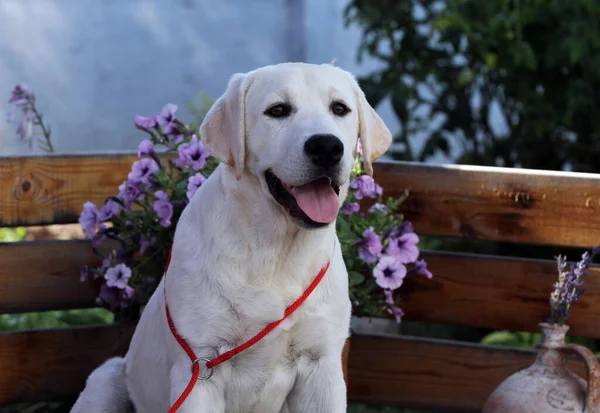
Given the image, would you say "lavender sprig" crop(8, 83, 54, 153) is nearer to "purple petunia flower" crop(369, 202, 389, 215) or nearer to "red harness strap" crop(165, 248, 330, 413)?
"purple petunia flower" crop(369, 202, 389, 215)

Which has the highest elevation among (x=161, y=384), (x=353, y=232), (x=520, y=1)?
(x=520, y=1)

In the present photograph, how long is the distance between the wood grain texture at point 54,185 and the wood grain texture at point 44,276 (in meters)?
0.11

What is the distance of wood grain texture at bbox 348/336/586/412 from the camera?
420cm

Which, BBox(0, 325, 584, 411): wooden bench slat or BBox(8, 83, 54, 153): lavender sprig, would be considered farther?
BBox(8, 83, 54, 153): lavender sprig

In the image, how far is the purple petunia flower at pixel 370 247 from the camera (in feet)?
12.1

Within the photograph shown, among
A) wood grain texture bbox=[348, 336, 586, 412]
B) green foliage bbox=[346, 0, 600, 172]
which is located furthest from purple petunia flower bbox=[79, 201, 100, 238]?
green foliage bbox=[346, 0, 600, 172]

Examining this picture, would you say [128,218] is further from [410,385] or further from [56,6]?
[56,6]

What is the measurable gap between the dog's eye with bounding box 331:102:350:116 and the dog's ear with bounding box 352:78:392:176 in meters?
0.10

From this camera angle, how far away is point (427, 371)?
4.28 metres

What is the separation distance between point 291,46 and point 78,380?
13.1 ft

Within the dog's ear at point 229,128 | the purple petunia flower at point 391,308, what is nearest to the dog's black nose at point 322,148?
the dog's ear at point 229,128

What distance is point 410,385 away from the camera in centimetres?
432

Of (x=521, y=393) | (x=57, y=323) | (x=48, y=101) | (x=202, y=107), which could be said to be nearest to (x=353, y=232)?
(x=521, y=393)

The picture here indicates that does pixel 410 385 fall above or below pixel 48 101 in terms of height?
below
